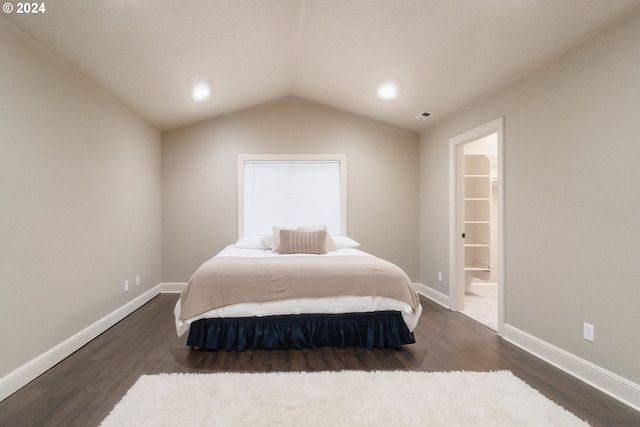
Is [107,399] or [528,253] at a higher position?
[528,253]

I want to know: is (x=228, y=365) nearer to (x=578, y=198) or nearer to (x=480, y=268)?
(x=578, y=198)

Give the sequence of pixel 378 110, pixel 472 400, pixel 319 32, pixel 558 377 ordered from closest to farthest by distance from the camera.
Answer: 1. pixel 472 400
2. pixel 558 377
3. pixel 319 32
4. pixel 378 110

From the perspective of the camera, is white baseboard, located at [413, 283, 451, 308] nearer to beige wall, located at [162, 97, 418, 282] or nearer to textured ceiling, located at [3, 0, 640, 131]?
beige wall, located at [162, 97, 418, 282]

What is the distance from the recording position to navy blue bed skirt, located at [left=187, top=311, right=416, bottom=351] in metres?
2.53

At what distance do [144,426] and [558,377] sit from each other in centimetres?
258

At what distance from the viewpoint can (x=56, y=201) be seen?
2387 millimetres

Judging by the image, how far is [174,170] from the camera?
175 inches

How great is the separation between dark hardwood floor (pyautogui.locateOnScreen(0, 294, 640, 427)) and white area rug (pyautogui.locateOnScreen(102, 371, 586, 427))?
0.13 metres

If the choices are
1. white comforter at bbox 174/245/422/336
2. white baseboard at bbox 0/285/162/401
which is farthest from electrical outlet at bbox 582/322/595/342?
white baseboard at bbox 0/285/162/401

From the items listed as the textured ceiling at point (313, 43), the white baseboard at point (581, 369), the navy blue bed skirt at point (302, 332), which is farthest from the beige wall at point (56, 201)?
the white baseboard at point (581, 369)

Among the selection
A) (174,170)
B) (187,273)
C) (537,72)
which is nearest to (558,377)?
(537,72)

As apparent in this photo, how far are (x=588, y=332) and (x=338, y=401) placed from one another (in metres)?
1.74

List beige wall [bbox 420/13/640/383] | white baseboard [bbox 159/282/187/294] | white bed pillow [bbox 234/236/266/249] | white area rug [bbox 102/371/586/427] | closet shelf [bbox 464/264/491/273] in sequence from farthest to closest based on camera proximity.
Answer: white baseboard [bbox 159/282/187/294] → closet shelf [bbox 464/264/491/273] → white bed pillow [bbox 234/236/266/249] → beige wall [bbox 420/13/640/383] → white area rug [bbox 102/371/586/427]

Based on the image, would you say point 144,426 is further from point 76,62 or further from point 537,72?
point 537,72
